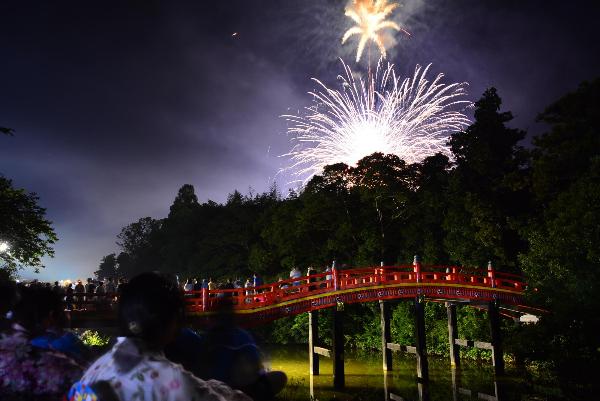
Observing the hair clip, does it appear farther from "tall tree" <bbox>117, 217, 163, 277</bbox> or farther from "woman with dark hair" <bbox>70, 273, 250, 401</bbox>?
"tall tree" <bbox>117, 217, 163, 277</bbox>

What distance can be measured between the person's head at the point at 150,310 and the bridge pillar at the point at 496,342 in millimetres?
20015

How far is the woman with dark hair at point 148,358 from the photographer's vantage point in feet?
6.10

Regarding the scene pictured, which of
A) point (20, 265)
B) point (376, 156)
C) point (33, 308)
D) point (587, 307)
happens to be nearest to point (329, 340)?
point (376, 156)

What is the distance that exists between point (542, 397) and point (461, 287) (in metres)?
5.28

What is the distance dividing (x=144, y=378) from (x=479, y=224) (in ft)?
79.8

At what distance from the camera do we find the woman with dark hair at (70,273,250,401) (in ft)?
6.10

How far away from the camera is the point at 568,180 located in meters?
20.8

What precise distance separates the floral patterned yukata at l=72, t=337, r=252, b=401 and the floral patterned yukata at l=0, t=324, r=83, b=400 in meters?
1.27

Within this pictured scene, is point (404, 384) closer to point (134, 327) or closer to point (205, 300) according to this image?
point (205, 300)

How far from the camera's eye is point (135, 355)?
6.29ft

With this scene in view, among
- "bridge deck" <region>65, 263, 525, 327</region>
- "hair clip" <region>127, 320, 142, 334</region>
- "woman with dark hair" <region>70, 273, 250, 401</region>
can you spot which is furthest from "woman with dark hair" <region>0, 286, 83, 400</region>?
"bridge deck" <region>65, 263, 525, 327</region>

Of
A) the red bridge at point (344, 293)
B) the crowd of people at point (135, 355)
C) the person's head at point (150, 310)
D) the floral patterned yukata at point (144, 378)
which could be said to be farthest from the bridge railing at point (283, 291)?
the floral patterned yukata at point (144, 378)

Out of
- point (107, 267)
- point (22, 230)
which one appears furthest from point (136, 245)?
point (22, 230)

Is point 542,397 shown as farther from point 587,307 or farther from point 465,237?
point 465,237
